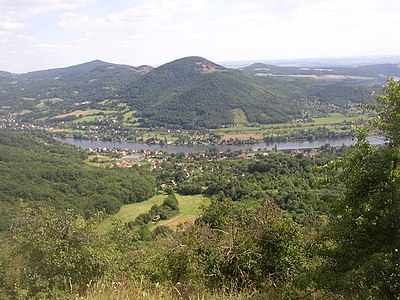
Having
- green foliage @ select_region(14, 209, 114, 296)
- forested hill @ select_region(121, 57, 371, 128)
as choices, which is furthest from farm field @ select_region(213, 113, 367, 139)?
green foliage @ select_region(14, 209, 114, 296)

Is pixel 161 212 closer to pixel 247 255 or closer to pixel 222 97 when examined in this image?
pixel 247 255

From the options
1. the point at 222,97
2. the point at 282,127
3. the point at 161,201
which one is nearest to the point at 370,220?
the point at 161,201

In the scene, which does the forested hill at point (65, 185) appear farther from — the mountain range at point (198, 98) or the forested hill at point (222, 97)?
the forested hill at point (222, 97)

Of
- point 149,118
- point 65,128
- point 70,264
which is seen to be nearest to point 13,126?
point 65,128

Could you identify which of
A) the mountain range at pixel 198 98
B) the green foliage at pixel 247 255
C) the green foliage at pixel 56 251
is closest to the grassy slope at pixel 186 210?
the green foliage at pixel 56 251

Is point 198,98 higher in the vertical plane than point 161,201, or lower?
higher
